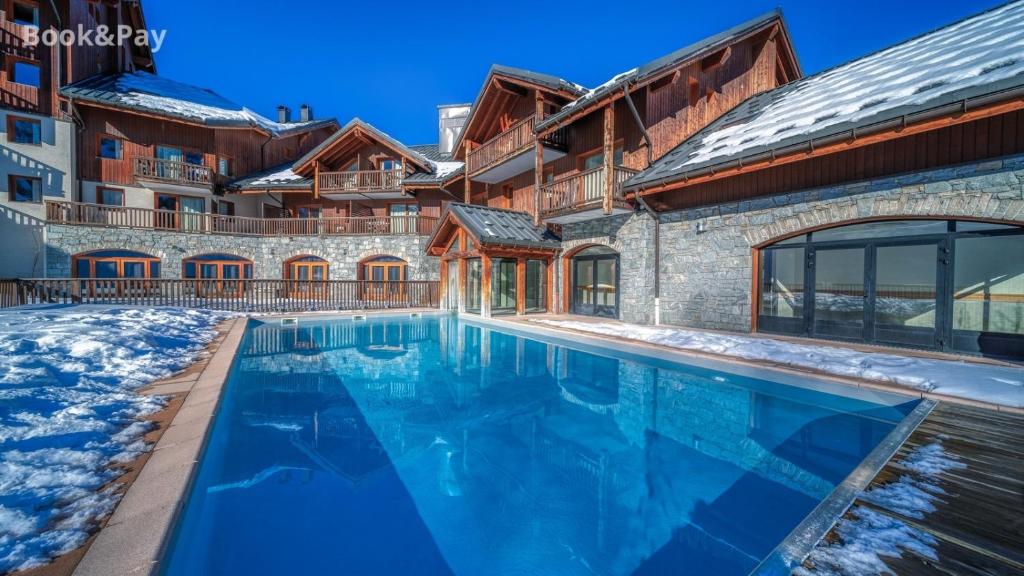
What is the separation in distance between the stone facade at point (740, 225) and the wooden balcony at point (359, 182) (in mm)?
11198

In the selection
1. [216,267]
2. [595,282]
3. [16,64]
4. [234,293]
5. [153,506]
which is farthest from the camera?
[216,267]

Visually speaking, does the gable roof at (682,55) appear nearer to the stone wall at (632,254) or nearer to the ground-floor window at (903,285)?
the stone wall at (632,254)

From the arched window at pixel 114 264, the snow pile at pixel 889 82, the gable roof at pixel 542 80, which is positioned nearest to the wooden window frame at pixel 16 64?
the arched window at pixel 114 264

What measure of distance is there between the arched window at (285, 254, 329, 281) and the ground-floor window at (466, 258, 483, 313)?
945 cm

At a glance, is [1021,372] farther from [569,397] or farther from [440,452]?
[440,452]

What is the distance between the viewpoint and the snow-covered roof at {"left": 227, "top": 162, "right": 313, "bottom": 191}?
64.7ft

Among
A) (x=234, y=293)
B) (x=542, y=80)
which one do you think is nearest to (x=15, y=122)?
(x=234, y=293)

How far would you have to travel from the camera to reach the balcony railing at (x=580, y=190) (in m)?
10.0

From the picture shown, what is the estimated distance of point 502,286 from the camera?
510 inches

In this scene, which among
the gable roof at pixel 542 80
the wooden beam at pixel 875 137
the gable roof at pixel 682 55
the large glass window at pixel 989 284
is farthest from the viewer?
the gable roof at pixel 542 80

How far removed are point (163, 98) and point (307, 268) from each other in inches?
405

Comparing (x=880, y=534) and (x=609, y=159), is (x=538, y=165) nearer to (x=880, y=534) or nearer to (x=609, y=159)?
(x=609, y=159)

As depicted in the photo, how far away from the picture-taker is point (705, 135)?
9969 mm

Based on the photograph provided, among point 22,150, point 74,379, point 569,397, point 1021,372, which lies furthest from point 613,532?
point 22,150
